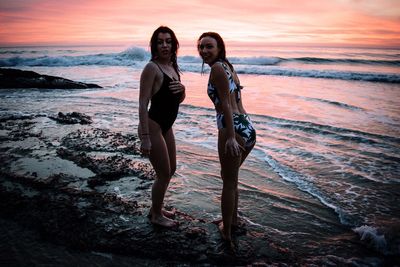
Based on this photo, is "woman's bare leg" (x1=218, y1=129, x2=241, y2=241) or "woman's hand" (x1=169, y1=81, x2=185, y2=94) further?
"woman's hand" (x1=169, y1=81, x2=185, y2=94)

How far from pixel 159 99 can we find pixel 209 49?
79cm

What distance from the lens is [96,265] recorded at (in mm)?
2902

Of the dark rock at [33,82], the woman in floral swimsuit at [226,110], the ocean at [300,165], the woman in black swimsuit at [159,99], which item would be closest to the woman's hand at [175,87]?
the woman in black swimsuit at [159,99]

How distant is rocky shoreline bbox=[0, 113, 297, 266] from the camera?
3.18 meters

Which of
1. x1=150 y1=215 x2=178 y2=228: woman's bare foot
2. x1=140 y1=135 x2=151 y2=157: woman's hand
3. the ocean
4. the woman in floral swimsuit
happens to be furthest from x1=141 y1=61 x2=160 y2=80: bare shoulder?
the ocean

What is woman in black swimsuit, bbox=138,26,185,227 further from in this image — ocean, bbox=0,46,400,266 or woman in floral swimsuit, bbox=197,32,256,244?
ocean, bbox=0,46,400,266

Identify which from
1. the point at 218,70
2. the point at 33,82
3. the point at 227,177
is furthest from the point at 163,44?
the point at 33,82

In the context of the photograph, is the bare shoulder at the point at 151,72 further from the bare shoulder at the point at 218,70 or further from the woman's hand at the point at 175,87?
the bare shoulder at the point at 218,70

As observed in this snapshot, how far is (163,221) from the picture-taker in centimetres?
360

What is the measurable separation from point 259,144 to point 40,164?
4.90m

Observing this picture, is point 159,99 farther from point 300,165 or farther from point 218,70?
point 300,165

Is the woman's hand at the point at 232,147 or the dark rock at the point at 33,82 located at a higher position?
the dark rock at the point at 33,82

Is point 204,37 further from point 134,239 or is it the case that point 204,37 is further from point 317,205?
point 317,205

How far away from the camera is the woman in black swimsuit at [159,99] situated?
10.3 feet
